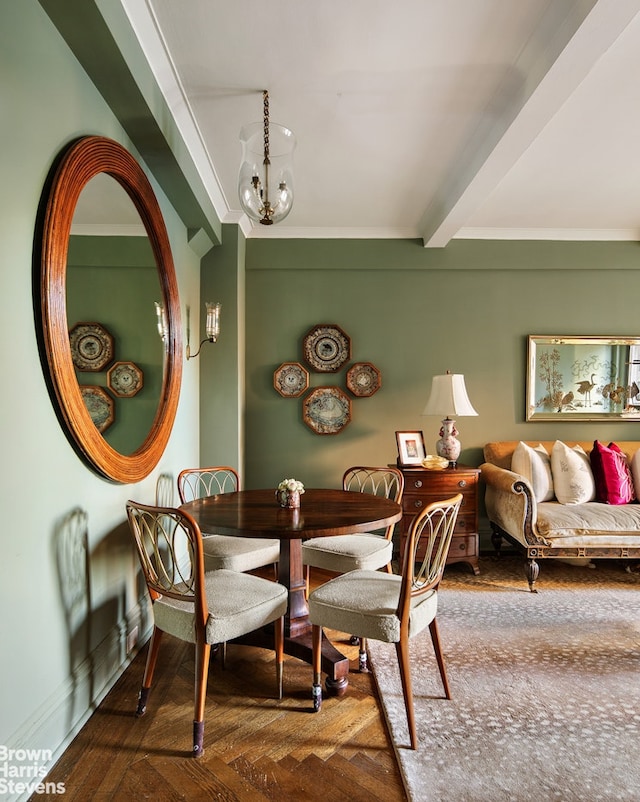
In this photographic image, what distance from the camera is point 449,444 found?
163 inches

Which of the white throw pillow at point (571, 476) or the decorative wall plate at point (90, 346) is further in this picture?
the white throw pillow at point (571, 476)

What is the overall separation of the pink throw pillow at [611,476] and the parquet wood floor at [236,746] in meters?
2.53

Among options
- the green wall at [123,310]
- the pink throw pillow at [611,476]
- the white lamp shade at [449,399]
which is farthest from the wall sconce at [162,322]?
the pink throw pillow at [611,476]

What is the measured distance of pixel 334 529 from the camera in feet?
7.00

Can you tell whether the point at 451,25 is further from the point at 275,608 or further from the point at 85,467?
the point at 275,608

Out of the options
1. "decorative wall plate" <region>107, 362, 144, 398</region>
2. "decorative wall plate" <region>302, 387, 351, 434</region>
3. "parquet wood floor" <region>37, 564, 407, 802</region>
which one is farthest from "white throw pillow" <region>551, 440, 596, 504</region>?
"decorative wall plate" <region>107, 362, 144, 398</region>

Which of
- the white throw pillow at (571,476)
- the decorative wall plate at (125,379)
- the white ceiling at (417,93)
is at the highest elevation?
the white ceiling at (417,93)

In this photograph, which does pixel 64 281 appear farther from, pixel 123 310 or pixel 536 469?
pixel 536 469

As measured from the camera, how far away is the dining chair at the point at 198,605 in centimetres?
187

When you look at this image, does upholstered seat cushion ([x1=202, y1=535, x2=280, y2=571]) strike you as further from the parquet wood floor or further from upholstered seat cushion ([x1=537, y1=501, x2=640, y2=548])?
upholstered seat cushion ([x1=537, y1=501, x2=640, y2=548])

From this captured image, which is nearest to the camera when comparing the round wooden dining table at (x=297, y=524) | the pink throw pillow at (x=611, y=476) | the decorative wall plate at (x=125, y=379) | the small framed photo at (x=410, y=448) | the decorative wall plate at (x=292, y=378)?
the round wooden dining table at (x=297, y=524)

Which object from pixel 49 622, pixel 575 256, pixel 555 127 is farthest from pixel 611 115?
pixel 49 622

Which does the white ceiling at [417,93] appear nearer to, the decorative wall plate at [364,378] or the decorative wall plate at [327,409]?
the decorative wall plate at [364,378]

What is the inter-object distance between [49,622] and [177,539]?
5.56 ft
